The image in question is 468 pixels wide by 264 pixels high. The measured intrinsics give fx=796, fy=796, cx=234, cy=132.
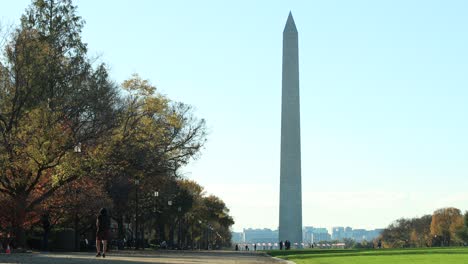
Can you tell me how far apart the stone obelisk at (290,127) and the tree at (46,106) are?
42128 millimetres

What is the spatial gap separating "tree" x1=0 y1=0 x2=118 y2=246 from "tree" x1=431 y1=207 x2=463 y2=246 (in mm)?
135382

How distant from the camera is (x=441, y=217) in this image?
181 meters

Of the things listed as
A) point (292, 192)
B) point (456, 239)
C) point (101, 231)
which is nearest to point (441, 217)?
point (456, 239)

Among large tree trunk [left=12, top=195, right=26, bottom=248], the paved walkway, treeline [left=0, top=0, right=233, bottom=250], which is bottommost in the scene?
the paved walkway

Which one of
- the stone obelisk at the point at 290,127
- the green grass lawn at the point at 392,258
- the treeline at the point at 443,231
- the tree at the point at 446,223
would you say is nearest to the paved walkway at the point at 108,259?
the green grass lawn at the point at 392,258

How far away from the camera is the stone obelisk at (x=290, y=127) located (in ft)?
283

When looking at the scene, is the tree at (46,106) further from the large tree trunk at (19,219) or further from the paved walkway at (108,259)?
the paved walkway at (108,259)

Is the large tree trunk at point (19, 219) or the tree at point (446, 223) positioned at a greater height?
the tree at point (446, 223)

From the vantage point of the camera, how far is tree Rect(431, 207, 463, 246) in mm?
170050

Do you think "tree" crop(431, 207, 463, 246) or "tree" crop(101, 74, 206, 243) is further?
"tree" crop(431, 207, 463, 246)

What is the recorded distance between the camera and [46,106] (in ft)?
→ 130

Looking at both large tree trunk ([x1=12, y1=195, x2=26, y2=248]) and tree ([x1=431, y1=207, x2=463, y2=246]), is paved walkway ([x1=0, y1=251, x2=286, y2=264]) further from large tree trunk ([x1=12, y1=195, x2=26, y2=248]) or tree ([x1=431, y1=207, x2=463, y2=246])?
tree ([x1=431, y1=207, x2=463, y2=246])

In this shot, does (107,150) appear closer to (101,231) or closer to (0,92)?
(0,92)

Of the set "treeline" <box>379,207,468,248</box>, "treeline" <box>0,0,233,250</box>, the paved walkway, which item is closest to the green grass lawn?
the paved walkway
